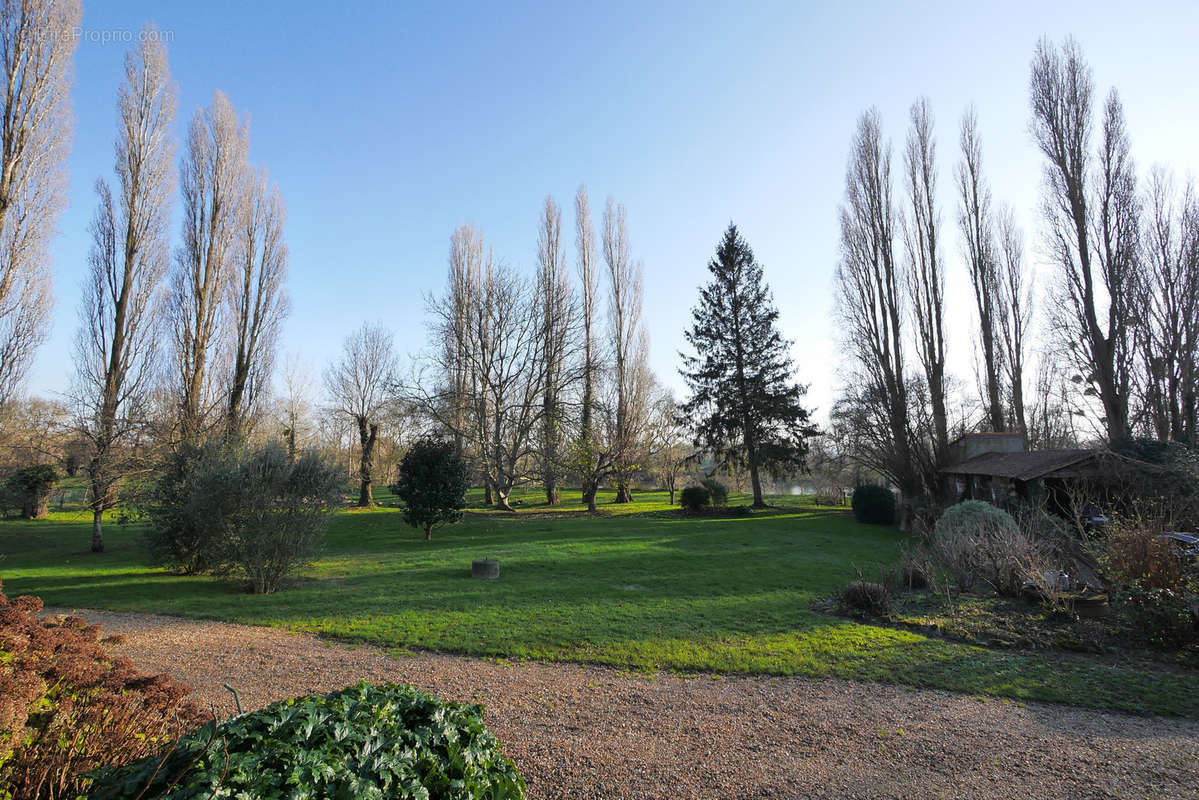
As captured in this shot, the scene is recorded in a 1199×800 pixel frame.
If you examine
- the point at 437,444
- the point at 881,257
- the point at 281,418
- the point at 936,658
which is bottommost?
the point at 936,658

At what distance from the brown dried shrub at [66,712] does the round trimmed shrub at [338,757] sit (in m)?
0.35

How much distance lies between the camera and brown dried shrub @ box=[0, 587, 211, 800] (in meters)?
2.16

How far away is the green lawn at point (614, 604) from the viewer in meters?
5.97

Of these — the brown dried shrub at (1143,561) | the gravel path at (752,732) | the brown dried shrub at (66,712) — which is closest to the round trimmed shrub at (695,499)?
the brown dried shrub at (1143,561)

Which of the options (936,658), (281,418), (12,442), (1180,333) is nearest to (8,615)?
(936,658)

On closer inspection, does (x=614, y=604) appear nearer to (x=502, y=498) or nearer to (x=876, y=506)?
(x=876, y=506)

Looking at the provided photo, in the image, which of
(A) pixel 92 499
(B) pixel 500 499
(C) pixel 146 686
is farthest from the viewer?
(B) pixel 500 499

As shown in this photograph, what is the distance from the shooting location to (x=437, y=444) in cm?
1731

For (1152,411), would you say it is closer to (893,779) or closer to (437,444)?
(893,779)

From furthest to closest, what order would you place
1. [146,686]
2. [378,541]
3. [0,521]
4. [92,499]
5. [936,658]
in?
[0,521] < [378,541] < [92,499] < [936,658] < [146,686]

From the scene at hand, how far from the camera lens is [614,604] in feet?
28.5

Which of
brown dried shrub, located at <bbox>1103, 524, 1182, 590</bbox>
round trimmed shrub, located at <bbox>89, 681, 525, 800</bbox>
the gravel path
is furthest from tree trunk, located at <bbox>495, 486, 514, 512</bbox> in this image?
round trimmed shrub, located at <bbox>89, 681, 525, 800</bbox>

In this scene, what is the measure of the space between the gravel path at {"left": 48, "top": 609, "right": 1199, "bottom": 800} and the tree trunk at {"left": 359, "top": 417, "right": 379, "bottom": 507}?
21.6 metres

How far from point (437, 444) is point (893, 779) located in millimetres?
15233
